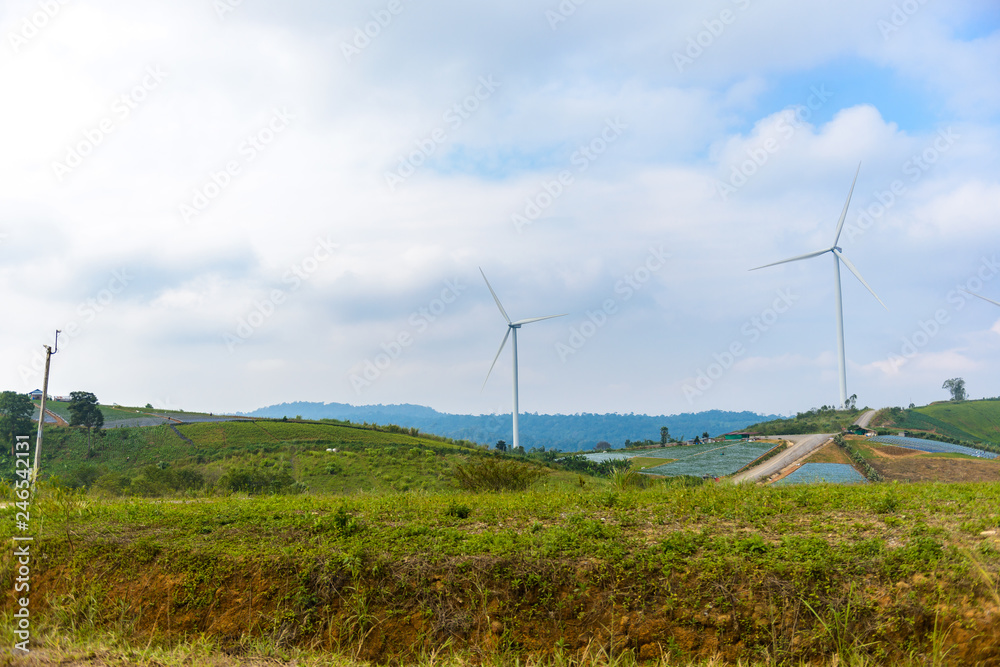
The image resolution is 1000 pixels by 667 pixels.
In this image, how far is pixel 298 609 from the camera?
808 centimetres

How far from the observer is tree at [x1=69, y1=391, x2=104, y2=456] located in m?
55.3

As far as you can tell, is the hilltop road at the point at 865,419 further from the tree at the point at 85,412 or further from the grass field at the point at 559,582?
the tree at the point at 85,412

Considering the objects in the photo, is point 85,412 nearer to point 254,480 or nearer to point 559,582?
point 254,480

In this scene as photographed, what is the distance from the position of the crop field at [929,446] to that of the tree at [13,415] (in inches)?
2899

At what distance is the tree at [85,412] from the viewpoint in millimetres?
55344

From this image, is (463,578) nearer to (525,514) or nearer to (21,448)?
(525,514)

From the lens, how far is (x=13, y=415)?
5747 cm

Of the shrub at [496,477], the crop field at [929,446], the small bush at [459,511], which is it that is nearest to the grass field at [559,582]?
the small bush at [459,511]

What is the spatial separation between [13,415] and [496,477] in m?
60.6

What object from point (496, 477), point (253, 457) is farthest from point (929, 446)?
point (253, 457)

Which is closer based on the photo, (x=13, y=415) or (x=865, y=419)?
(x=13, y=415)

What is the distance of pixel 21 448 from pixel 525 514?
1142 centimetres

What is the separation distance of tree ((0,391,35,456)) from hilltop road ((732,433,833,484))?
6213 cm

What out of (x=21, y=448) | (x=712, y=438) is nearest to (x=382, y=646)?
(x=21, y=448)
